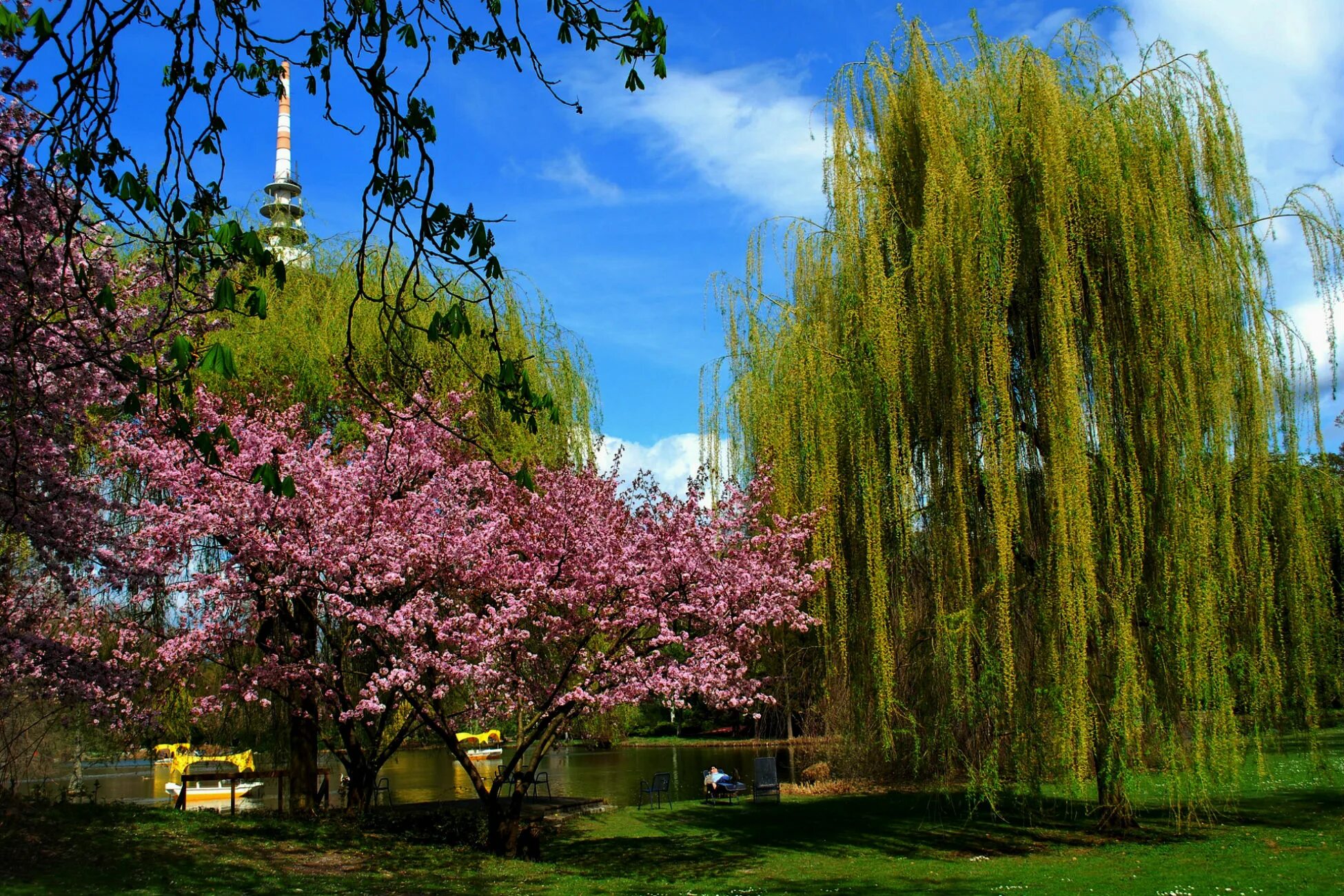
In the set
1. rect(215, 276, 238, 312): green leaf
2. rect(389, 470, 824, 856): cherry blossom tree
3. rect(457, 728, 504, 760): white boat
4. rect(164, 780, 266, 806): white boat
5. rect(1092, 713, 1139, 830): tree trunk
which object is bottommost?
rect(457, 728, 504, 760): white boat

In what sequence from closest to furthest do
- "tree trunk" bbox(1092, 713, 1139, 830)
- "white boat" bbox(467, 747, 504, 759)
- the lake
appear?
"tree trunk" bbox(1092, 713, 1139, 830) < the lake < "white boat" bbox(467, 747, 504, 759)

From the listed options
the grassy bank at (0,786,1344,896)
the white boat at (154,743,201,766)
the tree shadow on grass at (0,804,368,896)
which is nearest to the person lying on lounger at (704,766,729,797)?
the grassy bank at (0,786,1344,896)

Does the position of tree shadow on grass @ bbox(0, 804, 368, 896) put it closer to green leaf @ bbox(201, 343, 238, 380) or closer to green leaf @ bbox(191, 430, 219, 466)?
green leaf @ bbox(191, 430, 219, 466)

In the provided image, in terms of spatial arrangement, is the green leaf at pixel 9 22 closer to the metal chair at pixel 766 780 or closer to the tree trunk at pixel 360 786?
the tree trunk at pixel 360 786

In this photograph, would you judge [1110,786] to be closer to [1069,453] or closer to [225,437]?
[1069,453]

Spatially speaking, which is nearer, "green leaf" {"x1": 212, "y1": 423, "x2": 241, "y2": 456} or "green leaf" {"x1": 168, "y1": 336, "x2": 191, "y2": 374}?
"green leaf" {"x1": 168, "y1": 336, "x2": 191, "y2": 374}

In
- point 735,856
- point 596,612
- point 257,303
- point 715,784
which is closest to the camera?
point 257,303

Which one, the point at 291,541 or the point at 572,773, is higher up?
the point at 291,541

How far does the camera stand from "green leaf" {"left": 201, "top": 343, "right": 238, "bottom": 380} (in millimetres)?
3055

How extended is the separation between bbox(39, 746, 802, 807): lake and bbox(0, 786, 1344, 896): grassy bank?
22.5 ft

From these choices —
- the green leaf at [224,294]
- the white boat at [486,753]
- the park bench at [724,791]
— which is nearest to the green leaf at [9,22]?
the green leaf at [224,294]

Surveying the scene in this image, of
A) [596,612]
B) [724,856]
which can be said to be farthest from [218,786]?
[724,856]

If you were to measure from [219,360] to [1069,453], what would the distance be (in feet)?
23.9

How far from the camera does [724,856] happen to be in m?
11.0
